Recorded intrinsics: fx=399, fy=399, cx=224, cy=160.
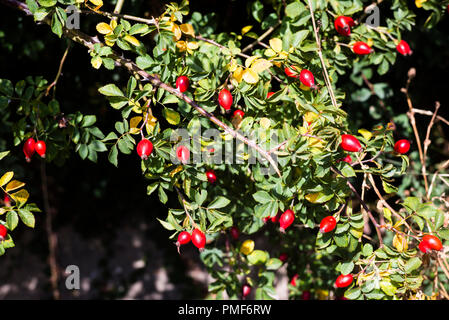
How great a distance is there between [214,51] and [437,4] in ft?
3.03

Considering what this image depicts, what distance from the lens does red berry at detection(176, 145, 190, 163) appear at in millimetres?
1190

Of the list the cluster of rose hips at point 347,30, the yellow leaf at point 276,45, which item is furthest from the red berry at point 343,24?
the yellow leaf at point 276,45

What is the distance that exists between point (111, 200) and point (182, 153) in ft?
7.33

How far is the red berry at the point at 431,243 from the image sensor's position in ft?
3.81

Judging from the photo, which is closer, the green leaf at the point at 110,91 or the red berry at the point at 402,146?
the green leaf at the point at 110,91

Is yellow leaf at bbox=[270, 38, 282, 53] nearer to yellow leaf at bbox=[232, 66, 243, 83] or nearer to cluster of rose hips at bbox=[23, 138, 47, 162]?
yellow leaf at bbox=[232, 66, 243, 83]

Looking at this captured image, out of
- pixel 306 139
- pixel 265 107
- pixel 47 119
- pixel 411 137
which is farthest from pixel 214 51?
pixel 411 137

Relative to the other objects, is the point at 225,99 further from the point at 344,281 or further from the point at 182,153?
the point at 344,281

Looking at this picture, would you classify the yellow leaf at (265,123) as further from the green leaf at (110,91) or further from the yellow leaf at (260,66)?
the green leaf at (110,91)

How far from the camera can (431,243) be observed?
1.17m

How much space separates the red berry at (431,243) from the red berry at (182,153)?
2.48 feet

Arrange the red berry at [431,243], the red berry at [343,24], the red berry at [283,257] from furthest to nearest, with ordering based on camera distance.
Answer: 1. the red berry at [283,257]
2. the red berry at [343,24]
3. the red berry at [431,243]

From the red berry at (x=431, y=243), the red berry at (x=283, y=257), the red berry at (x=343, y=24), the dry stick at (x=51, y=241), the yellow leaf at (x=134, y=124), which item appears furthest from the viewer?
the dry stick at (x=51, y=241)

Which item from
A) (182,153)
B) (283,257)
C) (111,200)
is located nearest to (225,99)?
(182,153)
